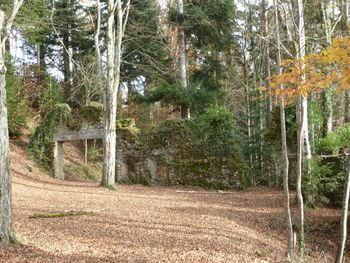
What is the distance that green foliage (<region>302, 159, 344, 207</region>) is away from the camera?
27.6ft

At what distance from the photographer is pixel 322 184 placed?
8.64 metres

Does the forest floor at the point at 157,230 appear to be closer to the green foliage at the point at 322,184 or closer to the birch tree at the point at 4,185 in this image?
the birch tree at the point at 4,185

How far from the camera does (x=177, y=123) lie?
48.1 feet

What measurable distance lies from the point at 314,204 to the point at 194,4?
466 inches

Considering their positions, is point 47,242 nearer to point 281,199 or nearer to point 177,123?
point 281,199

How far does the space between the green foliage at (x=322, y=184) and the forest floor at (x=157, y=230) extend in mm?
357

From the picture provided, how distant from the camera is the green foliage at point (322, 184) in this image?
8.42 meters

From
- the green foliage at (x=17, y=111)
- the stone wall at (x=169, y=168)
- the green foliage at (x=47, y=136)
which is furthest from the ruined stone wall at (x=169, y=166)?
the green foliage at (x=17, y=111)

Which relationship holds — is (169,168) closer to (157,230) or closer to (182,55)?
(182,55)

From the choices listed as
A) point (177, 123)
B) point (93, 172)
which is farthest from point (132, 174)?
point (93, 172)

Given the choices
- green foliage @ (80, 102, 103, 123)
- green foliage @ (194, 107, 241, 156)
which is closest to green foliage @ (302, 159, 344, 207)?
green foliage @ (194, 107, 241, 156)

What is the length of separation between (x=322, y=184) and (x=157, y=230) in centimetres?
462

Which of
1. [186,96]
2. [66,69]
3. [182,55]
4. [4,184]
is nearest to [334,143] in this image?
[186,96]

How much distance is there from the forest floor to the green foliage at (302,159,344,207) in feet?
1.17
